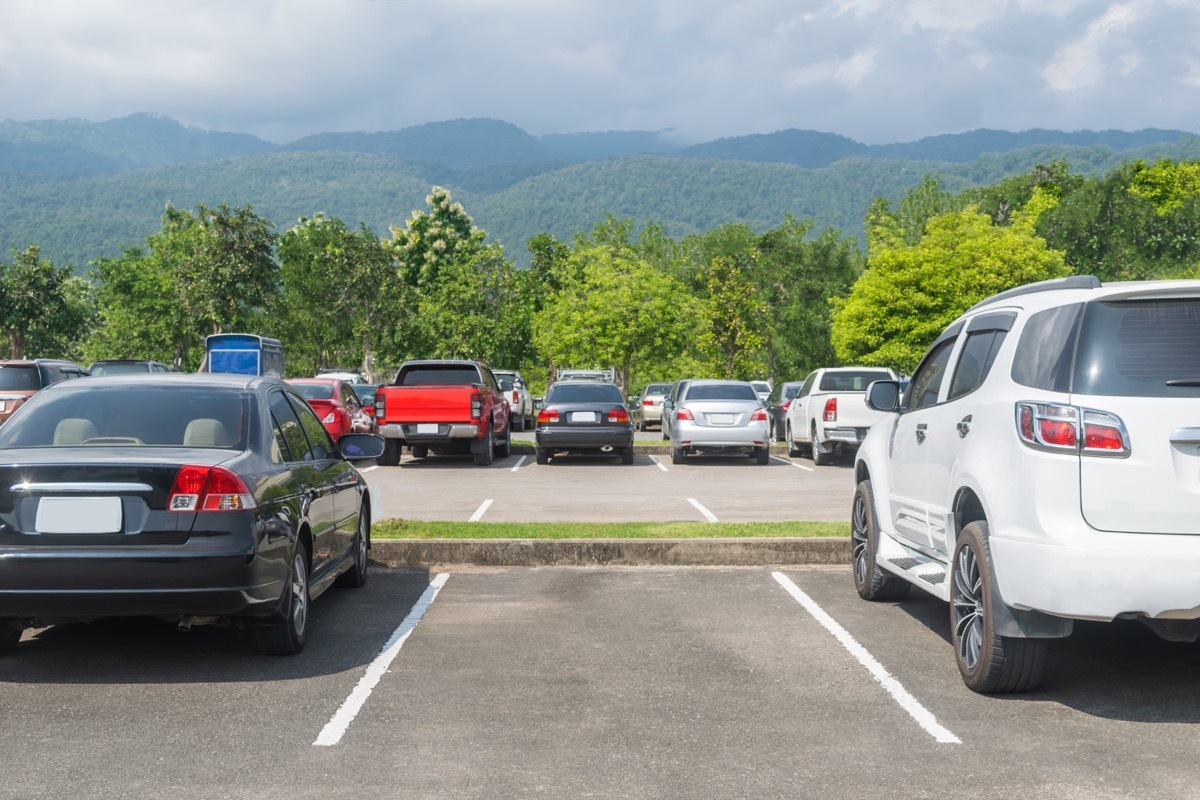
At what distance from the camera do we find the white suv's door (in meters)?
7.19

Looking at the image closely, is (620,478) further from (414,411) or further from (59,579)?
(59,579)

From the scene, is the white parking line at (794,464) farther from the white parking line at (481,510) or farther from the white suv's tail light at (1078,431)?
the white suv's tail light at (1078,431)

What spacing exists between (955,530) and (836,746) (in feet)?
5.67

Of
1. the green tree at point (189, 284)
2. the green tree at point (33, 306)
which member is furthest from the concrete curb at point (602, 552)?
the green tree at point (33, 306)

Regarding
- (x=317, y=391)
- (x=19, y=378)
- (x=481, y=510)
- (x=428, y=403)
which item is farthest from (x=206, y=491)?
(x=19, y=378)

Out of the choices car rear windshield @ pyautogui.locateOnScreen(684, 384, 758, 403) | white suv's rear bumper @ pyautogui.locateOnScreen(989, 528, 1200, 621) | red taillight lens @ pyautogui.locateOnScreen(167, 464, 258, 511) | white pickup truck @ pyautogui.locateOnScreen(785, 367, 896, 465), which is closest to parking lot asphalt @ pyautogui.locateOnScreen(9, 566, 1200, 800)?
white suv's rear bumper @ pyautogui.locateOnScreen(989, 528, 1200, 621)

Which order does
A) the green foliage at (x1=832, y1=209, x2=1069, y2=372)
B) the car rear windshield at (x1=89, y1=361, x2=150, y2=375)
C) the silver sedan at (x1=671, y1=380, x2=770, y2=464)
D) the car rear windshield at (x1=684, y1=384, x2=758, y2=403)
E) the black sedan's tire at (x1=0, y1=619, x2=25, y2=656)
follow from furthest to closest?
the green foliage at (x1=832, y1=209, x2=1069, y2=372) < the car rear windshield at (x1=89, y1=361, x2=150, y2=375) < the car rear windshield at (x1=684, y1=384, x2=758, y2=403) < the silver sedan at (x1=671, y1=380, x2=770, y2=464) < the black sedan's tire at (x1=0, y1=619, x2=25, y2=656)

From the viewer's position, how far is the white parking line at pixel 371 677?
5.47m

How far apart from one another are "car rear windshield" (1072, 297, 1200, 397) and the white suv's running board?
163 cm

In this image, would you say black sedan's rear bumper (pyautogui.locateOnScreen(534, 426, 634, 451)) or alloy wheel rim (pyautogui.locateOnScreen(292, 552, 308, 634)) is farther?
black sedan's rear bumper (pyautogui.locateOnScreen(534, 426, 634, 451))

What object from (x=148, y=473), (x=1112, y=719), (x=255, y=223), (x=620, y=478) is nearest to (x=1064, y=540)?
(x=1112, y=719)

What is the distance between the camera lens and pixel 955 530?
6559mm

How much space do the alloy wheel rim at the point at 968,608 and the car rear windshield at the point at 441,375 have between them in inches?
673

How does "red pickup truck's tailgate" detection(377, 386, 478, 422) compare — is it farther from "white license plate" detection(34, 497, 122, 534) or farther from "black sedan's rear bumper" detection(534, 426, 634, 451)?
"white license plate" detection(34, 497, 122, 534)
